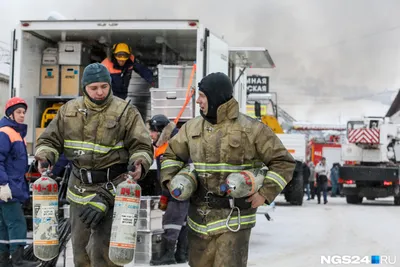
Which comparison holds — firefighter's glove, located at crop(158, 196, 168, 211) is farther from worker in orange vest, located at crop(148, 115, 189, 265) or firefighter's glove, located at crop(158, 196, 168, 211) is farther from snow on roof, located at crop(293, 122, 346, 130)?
snow on roof, located at crop(293, 122, 346, 130)

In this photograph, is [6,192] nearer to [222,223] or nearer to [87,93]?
[87,93]

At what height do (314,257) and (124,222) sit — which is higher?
(124,222)

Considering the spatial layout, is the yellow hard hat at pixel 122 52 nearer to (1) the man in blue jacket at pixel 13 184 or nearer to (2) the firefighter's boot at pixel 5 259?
(1) the man in blue jacket at pixel 13 184

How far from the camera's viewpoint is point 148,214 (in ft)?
28.0

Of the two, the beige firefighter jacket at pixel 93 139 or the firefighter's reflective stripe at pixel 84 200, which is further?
the beige firefighter jacket at pixel 93 139

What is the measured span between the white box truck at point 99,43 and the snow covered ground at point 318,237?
232cm

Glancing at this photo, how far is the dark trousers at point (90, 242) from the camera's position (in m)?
5.23

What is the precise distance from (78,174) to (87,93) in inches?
24.8

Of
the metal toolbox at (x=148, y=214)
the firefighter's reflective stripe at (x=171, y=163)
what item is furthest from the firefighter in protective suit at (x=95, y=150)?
the metal toolbox at (x=148, y=214)

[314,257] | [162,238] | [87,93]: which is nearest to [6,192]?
[162,238]

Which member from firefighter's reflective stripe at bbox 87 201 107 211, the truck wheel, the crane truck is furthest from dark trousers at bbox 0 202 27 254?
the truck wheel

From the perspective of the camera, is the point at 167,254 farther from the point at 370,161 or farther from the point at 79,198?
the point at 370,161

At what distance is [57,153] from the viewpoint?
536 cm

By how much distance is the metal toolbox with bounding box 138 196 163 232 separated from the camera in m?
8.48
